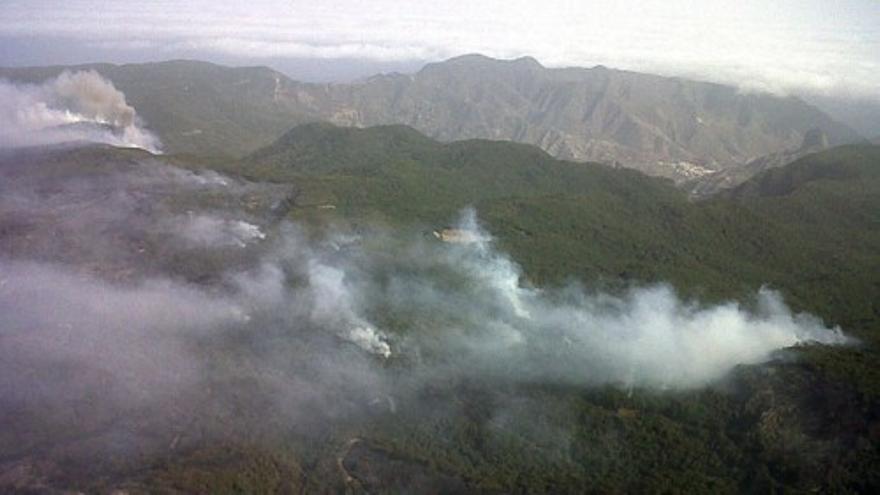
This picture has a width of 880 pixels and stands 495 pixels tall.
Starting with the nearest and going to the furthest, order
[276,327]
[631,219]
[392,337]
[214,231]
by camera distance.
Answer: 1. [392,337]
2. [276,327]
3. [214,231]
4. [631,219]

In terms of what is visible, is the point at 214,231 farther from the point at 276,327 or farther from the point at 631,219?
the point at 631,219

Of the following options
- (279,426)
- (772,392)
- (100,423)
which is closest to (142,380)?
(100,423)

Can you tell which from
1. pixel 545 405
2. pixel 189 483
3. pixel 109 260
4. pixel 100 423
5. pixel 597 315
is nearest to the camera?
pixel 189 483

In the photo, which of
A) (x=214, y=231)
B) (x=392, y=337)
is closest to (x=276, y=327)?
(x=392, y=337)

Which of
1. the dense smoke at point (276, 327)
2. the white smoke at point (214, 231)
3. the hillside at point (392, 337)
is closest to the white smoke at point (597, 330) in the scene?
the dense smoke at point (276, 327)

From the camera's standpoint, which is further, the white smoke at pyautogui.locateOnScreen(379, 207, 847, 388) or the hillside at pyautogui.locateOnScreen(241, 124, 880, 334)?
the hillside at pyautogui.locateOnScreen(241, 124, 880, 334)

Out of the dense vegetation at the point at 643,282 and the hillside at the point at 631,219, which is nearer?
the dense vegetation at the point at 643,282

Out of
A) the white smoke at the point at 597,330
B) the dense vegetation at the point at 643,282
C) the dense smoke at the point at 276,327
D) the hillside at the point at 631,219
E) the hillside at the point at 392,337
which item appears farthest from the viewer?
the hillside at the point at 631,219

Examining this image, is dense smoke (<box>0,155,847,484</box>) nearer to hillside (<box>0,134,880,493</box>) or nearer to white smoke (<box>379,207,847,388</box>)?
white smoke (<box>379,207,847,388</box>)

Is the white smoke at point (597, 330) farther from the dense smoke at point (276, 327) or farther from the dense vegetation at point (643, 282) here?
the dense vegetation at point (643, 282)

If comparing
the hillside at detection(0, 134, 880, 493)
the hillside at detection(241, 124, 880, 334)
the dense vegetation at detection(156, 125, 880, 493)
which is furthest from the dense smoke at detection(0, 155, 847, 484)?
the hillside at detection(241, 124, 880, 334)

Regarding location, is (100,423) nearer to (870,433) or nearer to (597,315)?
(597,315)
